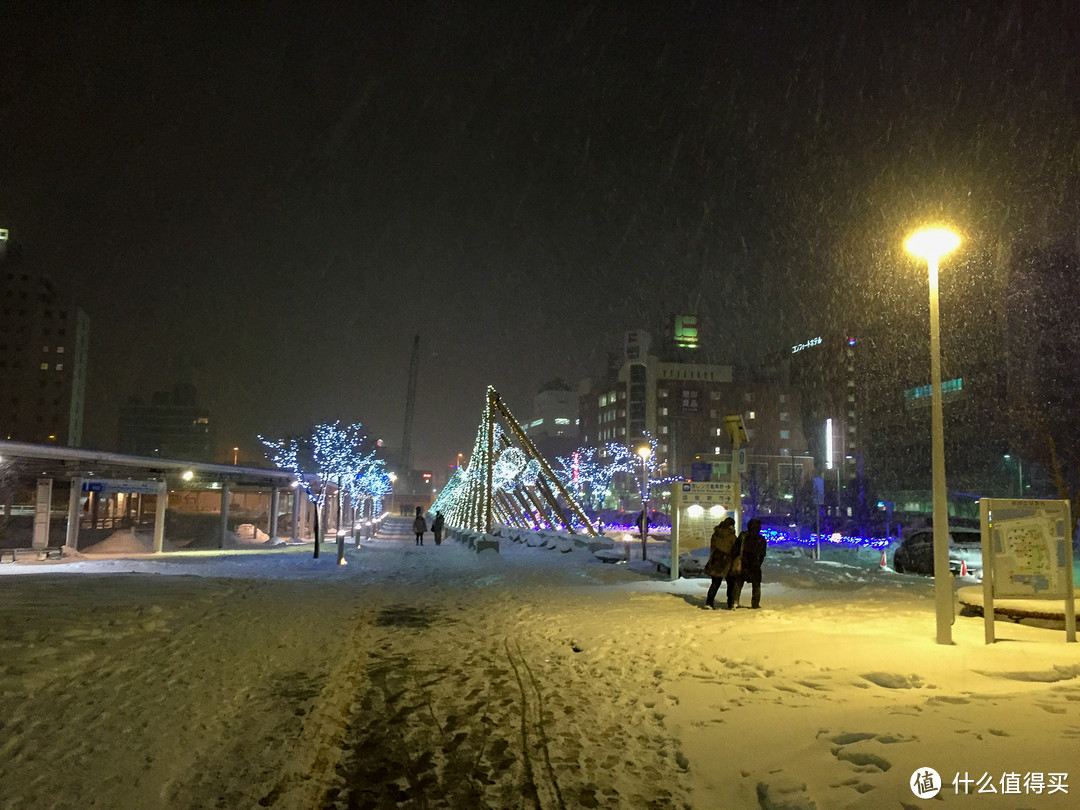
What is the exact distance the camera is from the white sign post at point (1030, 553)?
29.1 ft

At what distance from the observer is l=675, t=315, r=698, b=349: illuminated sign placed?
127750mm

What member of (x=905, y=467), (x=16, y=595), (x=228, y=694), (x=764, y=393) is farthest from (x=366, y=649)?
(x=764, y=393)

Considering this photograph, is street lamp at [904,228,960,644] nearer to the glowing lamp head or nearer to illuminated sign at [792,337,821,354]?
the glowing lamp head

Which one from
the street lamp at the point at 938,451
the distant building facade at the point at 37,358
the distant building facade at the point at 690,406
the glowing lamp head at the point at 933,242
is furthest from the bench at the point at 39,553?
the distant building facade at the point at 690,406

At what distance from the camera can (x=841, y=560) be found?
1073 inches

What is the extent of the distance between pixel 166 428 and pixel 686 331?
121 metres

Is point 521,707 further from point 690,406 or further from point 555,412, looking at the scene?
point 555,412

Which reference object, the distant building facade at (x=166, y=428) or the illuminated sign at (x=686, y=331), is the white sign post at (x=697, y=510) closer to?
the illuminated sign at (x=686, y=331)

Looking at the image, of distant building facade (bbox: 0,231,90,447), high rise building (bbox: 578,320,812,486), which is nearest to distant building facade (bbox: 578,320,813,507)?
high rise building (bbox: 578,320,812,486)

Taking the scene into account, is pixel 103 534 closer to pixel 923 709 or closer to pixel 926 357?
pixel 923 709

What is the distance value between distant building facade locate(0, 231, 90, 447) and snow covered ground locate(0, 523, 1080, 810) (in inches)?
3940

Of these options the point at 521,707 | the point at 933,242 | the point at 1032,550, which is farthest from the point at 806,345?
the point at 521,707

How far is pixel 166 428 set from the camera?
6831 inches

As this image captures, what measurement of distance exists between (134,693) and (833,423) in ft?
307
